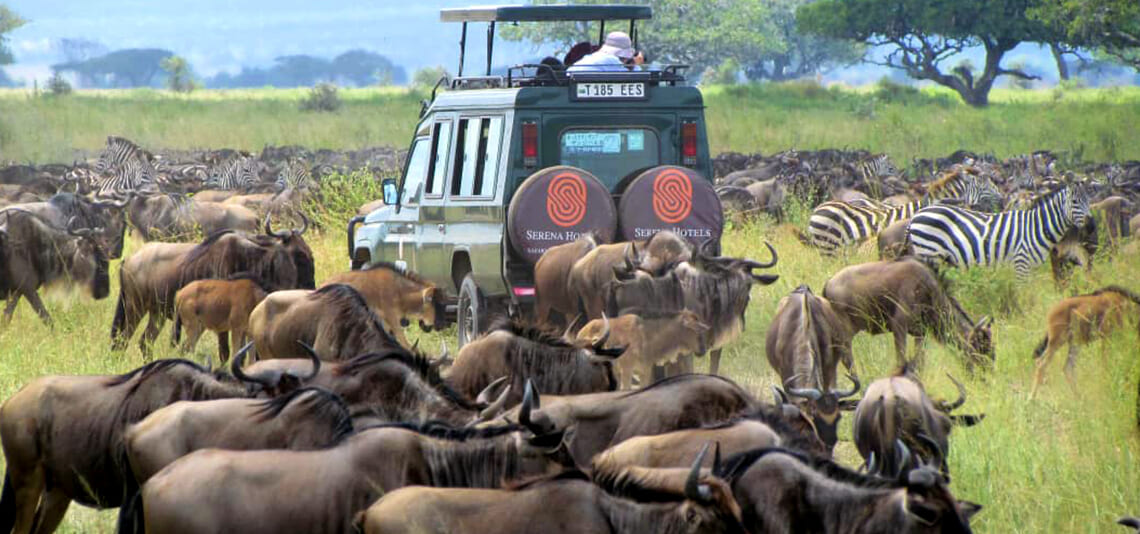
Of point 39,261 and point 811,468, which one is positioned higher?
point 811,468

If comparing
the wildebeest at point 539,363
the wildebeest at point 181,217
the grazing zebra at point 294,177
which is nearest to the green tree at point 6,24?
the grazing zebra at point 294,177

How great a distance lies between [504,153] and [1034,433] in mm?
3661

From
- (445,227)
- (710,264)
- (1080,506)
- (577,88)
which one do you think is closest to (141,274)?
(445,227)

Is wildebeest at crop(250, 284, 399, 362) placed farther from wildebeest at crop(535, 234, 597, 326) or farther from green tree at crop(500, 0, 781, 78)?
green tree at crop(500, 0, 781, 78)

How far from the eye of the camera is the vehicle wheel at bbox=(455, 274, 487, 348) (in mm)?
9578

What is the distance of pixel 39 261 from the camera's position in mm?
11930

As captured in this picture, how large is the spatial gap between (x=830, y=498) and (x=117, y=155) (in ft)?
90.7

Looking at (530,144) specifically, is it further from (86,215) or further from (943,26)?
(943,26)

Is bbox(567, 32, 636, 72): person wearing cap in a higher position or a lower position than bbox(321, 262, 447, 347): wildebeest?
higher

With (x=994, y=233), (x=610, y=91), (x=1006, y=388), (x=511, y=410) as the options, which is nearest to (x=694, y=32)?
(x=994, y=233)

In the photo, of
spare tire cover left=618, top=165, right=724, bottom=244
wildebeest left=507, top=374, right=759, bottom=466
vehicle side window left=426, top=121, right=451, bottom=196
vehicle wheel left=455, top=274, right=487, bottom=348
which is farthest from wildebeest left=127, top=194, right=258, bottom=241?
wildebeest left=507, top=374, right=759, bottom=466

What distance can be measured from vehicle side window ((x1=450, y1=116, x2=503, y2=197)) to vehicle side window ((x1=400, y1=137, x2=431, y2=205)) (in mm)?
407

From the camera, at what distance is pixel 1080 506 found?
19.8 feet

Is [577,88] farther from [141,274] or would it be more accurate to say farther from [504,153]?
[141,274]
